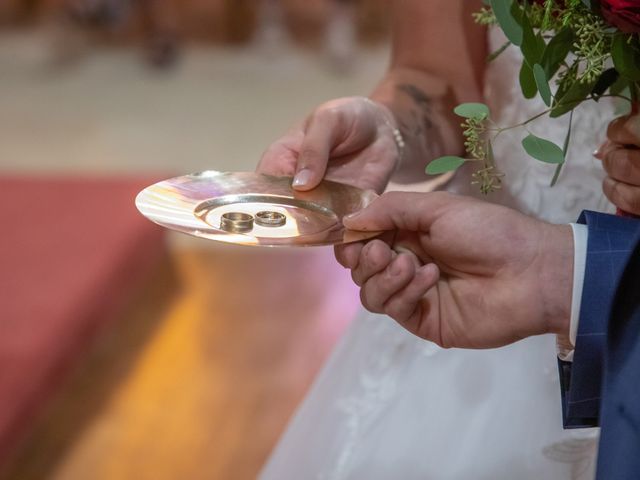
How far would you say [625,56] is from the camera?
29.6 inches

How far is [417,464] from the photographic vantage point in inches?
39.9

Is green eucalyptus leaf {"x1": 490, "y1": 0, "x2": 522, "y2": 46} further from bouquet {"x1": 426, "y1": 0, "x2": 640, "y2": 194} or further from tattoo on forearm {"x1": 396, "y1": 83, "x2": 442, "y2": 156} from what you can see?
tattoo on forearm {"x1": 396, "y1": 83, "x2": 442, "y2": 156}

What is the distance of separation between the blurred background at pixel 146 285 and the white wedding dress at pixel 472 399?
37.2 inches

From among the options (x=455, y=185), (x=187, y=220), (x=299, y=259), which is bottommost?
(x=299, y=259)

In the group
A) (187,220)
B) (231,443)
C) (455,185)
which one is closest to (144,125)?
(231,443)

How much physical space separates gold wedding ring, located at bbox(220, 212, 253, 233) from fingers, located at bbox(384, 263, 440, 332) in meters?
0.13

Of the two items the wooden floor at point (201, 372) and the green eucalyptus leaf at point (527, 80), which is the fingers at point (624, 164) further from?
the wooden floor at point (201, 372)

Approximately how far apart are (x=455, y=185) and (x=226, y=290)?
164 cm

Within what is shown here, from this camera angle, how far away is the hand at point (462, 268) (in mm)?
769

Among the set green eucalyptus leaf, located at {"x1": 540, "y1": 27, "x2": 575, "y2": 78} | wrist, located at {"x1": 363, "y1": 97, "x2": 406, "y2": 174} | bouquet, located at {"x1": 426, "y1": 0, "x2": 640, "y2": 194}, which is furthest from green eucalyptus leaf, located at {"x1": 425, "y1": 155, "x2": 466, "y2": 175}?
wrist, located at {"x1": 363, "y1": 97, "x2": 406, "y2": 174}

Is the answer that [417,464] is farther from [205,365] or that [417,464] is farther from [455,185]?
[205,365]

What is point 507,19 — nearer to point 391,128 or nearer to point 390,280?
point 390,280

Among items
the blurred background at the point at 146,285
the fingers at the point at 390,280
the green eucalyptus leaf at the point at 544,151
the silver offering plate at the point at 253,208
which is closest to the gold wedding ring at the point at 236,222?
the silver offering plate at the point at 253,208

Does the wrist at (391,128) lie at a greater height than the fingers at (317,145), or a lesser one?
lesser
